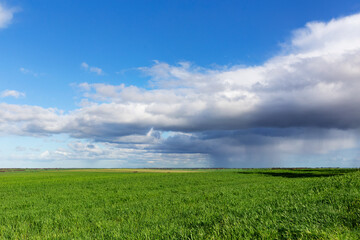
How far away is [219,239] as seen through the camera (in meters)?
6.55

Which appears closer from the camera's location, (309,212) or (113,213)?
(309,212)

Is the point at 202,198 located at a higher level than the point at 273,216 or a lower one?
lower

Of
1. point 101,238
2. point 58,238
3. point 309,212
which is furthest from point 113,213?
point 309,212

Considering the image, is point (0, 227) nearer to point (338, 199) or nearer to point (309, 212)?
point (309, 212)

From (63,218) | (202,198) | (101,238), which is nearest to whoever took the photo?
(101,238)

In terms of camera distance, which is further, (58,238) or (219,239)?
(58,238)

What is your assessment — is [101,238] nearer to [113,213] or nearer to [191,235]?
[191,235]

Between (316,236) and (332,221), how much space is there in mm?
1910

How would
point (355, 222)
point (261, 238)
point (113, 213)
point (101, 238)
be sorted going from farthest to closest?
point (113, 213) < point (101, 238) < point (355, 222) < point (261, 238)

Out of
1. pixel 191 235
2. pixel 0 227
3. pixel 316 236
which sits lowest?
pixel 0 227

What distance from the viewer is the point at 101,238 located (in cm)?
897

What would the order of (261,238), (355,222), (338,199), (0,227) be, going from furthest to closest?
(0,227)
(338,199)
(355,222)
(261,238)

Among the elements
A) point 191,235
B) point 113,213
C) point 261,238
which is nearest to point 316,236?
point 261,238

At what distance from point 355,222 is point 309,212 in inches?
55.9
